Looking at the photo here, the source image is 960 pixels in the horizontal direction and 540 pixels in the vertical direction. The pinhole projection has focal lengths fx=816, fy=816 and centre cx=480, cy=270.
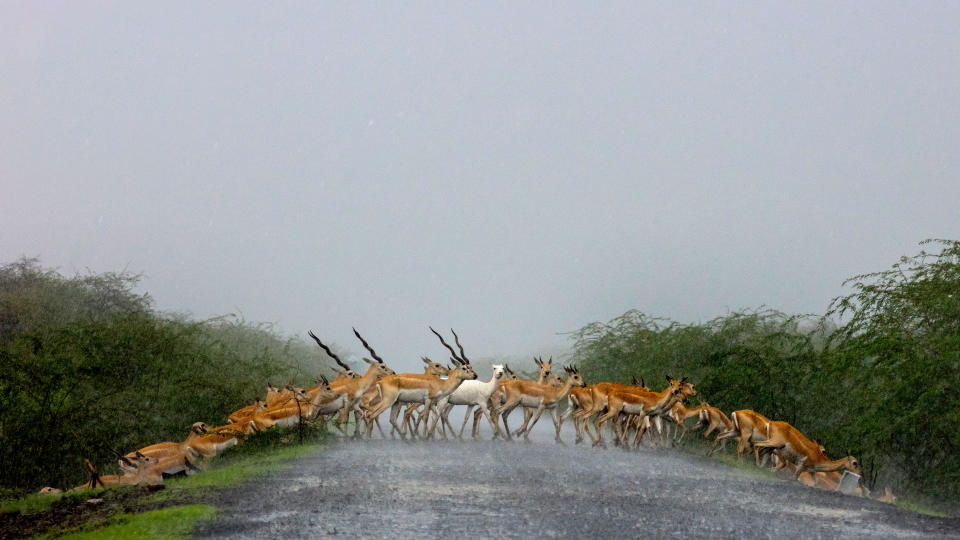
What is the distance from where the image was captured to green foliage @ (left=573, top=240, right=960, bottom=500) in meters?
14.8

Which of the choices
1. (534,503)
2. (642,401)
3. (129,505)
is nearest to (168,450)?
(129,505)

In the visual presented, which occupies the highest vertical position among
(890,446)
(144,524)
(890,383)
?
(890,383)

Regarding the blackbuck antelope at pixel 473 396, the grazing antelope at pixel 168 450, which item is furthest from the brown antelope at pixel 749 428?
the grazing antelope at pixel 168 450

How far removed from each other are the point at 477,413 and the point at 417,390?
6.49ft

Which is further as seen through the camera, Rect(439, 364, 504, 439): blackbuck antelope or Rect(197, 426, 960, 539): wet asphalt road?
Rect(439, 364, 504, 439): blackbuck antelope

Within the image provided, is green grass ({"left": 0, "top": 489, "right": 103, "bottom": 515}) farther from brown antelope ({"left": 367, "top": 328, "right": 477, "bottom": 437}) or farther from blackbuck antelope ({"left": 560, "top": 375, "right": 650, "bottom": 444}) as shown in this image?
blackbuck antelope ({"left": 560, "top": 375, "right": 650, "bottom": 444})

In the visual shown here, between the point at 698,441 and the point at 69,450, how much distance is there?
14.6 metres

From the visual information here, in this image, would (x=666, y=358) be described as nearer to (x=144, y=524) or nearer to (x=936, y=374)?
(x=936, y=374)

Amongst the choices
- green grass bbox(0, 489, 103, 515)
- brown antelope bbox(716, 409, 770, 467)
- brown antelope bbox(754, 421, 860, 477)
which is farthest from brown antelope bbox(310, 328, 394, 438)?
brown antelope bbox(754, 421, 860, 477)

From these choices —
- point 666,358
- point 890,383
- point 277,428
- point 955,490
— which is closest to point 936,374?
point 890,383

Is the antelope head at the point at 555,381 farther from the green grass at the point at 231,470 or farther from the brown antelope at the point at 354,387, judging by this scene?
the green grass at the point at 231,470

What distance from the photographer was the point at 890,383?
15.4 meters

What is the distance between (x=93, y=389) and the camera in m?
19.6

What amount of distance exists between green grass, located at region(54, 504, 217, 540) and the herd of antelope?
3.22 meters
